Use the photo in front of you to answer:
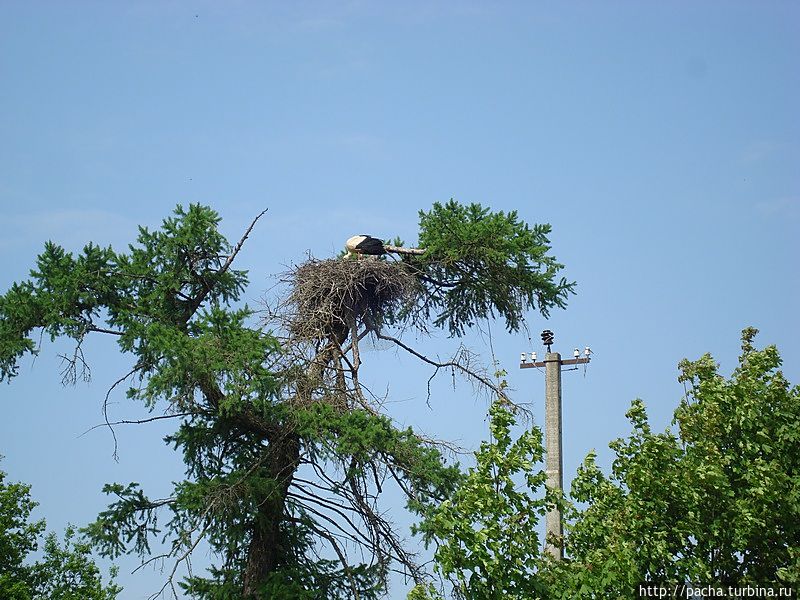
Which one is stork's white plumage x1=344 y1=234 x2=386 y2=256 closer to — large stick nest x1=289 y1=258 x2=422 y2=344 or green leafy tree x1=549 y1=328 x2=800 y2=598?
large stick nest x1=289 y1=258 x2=422 y2=344

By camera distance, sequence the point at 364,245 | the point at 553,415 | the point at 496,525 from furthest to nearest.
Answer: the point at 553,415 < the point at 364,245 < the point at 496,525

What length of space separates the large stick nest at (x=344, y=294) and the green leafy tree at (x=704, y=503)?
6178mm

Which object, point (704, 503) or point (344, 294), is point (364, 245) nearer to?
point (344, 294)

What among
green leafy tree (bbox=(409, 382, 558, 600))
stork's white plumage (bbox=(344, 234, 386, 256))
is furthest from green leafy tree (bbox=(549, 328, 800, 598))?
stork's white plumage (bbox=(344, 234, 386, 256))

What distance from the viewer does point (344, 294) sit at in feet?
71.2

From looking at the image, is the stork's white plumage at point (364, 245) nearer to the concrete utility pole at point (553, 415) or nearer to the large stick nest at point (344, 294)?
the large stick nest at point (344, 294)

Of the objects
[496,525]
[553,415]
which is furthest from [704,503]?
[553,415]

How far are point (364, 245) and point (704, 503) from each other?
8747 millimetres

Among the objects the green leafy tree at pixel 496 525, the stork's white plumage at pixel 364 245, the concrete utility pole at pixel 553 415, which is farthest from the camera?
the concrete utility pole at pixel 553 415

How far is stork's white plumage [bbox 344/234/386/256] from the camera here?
22781mm

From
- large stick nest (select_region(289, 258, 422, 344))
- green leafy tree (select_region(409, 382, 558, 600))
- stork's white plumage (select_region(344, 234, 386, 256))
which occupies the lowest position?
green leafy tree (select_region(409, 382, 558, 600))

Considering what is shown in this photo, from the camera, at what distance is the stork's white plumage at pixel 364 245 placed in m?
22.8

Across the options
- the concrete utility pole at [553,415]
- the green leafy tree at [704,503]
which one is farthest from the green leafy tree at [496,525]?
the concrete utility pole at [553,415]

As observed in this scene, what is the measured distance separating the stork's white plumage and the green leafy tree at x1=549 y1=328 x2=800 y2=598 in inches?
281
